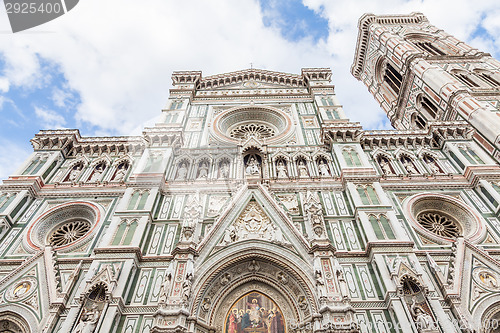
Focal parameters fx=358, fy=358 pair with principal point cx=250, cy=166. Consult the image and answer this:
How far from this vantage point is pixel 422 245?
11.0 meters

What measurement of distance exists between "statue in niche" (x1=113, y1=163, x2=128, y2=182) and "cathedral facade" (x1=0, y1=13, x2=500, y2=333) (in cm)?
9

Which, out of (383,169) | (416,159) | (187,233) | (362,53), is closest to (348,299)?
(187,233)

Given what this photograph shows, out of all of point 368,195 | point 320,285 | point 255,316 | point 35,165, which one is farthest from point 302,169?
point 35,165

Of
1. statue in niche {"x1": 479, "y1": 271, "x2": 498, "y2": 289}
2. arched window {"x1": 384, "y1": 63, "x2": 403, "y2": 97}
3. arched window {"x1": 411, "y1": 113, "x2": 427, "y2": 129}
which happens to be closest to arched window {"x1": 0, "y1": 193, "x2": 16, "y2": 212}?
statue in niche {"x1": 479, "y1": 271, "x2": 498, "y2": 289}

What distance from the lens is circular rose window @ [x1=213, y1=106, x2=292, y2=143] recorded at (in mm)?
17984

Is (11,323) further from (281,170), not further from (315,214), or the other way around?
(281,170)

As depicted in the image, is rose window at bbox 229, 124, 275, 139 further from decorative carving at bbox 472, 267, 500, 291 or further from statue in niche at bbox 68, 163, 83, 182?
decorative carving at bbox 472, 267, 500, 291

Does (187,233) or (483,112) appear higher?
(483,112)

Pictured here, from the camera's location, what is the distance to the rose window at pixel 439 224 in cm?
1205

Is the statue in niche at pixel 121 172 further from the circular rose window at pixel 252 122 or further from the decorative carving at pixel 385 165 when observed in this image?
the decorative carving at pixel 385 165

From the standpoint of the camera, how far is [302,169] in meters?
14.4

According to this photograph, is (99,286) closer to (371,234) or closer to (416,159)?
(371,234)

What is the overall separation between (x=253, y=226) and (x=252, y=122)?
876cm

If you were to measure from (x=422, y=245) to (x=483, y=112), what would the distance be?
9.74 meters
